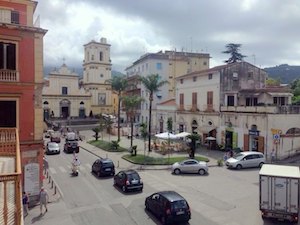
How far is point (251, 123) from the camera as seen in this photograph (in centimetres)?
3588

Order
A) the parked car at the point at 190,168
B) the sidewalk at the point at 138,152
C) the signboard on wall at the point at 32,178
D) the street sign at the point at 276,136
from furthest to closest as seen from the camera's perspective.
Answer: the street sign at the point at 276,136, the sidewalk at the point at 138,152, the parked car at the point at 190,168, the signboard on wall at the point at 32,178

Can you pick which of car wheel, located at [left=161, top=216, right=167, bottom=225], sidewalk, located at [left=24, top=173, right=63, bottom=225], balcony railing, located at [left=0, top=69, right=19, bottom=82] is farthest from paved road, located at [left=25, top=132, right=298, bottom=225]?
balcony railing, located at [left=0, top=69, right=19, bottom=82]

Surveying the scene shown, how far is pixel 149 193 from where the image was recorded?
21.9 metres

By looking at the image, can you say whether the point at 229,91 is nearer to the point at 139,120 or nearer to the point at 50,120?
the point at 139,120

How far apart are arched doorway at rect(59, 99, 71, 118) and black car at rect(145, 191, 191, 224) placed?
62.3 m

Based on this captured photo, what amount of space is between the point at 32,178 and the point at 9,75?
22.1ft

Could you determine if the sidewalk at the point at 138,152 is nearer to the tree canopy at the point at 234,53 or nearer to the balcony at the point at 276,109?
the balcony at the point at 276,109

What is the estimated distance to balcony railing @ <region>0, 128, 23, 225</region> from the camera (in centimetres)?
635

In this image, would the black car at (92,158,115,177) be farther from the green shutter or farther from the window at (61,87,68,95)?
the window at (61,87,68,95)

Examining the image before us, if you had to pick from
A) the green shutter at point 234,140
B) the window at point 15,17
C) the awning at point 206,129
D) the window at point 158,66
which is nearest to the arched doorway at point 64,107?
the window at point 158,66

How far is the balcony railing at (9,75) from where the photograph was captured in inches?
771

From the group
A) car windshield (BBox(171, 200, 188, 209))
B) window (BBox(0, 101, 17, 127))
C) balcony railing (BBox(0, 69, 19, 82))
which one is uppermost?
balcony railing (BBox(0, 69, 19, 82))

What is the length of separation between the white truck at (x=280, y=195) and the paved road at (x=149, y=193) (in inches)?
32.3

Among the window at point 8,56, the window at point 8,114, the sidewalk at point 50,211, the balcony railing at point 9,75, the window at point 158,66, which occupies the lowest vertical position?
the sidewalk at point 50,211
